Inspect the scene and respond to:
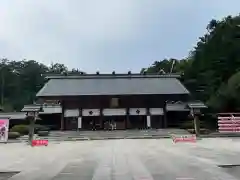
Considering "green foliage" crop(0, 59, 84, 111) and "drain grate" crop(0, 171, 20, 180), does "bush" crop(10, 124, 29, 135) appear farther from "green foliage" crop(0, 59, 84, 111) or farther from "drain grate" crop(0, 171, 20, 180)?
"green foliage" crop(0, 59, 84, 111)

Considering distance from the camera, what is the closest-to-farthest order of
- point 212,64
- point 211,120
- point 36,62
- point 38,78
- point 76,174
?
point 76,174 < point 211,120 < point 212,64 < point 38,78 < point 36,62

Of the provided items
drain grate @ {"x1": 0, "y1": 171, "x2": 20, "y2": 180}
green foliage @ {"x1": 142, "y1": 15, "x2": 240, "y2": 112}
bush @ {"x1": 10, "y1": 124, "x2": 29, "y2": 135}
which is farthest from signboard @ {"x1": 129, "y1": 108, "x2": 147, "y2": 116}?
drain grate @ {"x1": 0, "y1": 171, "x2": 20, "y2": 180}

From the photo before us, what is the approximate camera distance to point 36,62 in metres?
120

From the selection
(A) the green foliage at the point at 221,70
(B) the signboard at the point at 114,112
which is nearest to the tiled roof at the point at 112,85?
(B) the signboard at the point at 114,112

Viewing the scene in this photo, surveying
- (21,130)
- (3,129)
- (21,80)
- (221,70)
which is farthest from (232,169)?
(21,80)

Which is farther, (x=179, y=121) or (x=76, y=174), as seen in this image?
(x=179, y=121)

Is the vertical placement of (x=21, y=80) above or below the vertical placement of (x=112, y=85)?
Result: above

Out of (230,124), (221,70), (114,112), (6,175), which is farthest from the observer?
(221,70)

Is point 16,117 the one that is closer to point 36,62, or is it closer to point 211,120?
point 211,120

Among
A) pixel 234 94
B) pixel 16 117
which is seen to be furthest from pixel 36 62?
pixel 234 94

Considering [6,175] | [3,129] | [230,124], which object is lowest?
[6,175]

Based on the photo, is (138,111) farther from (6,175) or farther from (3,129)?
(6,175)

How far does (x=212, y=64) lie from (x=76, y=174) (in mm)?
49685

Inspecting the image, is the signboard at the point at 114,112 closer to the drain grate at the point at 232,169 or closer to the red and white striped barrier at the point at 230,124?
the red and white striped barrier at the point at 230,124
